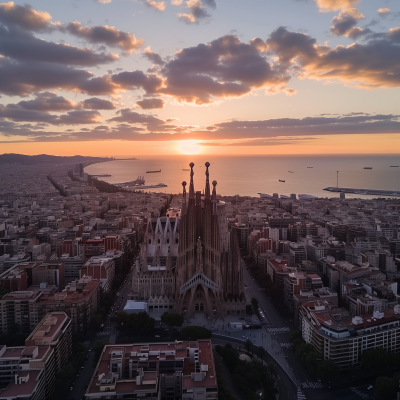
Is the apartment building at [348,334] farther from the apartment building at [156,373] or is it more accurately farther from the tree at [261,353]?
the apartment building at [156,373]

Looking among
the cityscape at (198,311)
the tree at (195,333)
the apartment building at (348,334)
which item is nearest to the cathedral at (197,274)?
the cityscape at (198,311)

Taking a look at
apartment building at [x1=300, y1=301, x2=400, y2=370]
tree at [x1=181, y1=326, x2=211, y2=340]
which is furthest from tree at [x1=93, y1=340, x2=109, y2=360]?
apartment building at [x1=300, y1=301, x2=400, y2=370]

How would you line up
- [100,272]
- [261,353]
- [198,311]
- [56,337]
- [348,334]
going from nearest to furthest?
[56,337] → [348,334] → [261,353] → [198,311] → [100,272]

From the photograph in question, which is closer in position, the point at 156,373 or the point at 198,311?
the point at 156,373

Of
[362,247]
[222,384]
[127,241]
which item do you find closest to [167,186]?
[127,241]

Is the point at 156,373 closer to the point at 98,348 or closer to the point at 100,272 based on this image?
the point at 98,348

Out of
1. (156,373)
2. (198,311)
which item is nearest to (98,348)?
(156,373)

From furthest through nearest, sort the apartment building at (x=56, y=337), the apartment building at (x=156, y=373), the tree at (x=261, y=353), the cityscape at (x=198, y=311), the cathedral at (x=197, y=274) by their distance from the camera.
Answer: the cathedral at (x=197, y=274), the tree at (x=261, y=353), the apartment building at (x=56, y=337), the cityscape at (x=198, y=311), the apartment building at (x=156, y=373)

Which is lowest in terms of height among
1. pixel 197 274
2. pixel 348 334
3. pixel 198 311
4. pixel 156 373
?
pixel 198 311

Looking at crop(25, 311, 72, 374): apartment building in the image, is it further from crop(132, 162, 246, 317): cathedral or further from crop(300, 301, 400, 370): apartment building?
crop(300, 301, 400, 370): apartment building
